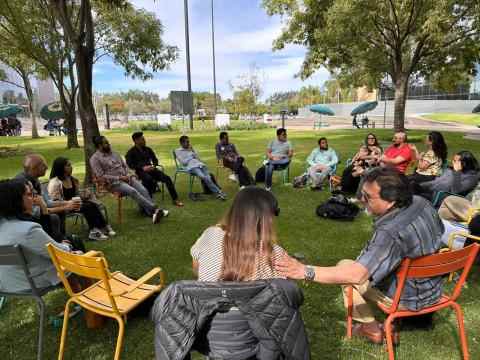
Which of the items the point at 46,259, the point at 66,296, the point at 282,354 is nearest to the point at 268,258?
the point at 282,354

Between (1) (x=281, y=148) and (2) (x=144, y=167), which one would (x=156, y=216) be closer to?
(2) (x=144, y=167)

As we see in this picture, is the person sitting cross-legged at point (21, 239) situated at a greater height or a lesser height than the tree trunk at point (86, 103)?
lesser

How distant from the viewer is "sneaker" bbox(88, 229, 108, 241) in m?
4.78

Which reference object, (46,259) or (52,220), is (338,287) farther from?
(52,220)

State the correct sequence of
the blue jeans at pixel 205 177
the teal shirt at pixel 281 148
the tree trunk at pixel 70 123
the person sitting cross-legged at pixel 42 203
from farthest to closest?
the tree trunk at pixel 70 123 < the teal shirt at pixel 281 148 < the blue jeans at pixel 205 177 < the person sitting cross-legged at pixel 42 203

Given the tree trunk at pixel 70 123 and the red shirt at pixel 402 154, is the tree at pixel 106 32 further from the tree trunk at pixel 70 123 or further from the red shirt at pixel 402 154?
the red shirt at pixel 402 154

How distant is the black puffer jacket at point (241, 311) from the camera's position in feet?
4.85

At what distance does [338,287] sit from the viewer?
3.44 metres

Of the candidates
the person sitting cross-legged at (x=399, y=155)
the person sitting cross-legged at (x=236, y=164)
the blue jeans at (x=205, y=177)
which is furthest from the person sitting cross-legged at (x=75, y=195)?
the person sitting cross-legged at (x=399, y=155)

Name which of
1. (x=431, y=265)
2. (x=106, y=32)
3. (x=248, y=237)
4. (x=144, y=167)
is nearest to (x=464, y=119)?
(x=106, y=32)

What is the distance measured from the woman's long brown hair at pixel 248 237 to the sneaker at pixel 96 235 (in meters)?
3.61

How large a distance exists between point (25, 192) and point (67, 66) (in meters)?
16.7

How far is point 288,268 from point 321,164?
5970 millimetres

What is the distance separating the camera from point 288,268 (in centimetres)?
173
